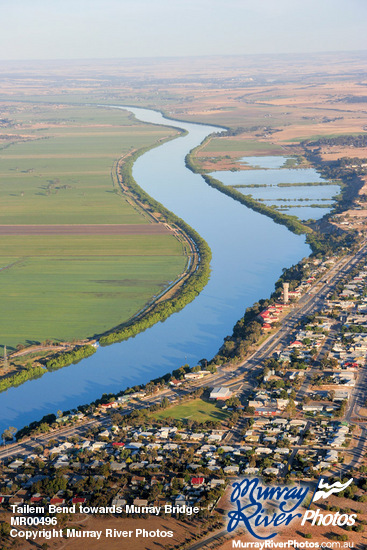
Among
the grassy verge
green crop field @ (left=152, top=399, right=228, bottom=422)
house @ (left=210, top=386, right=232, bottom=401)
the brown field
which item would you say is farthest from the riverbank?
house @ (left=210, top=386, right=232, bottom=401)

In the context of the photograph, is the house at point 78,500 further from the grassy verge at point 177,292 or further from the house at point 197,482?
the grassy verge at point 177,292

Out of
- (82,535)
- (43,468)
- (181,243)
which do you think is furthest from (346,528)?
(181,243)

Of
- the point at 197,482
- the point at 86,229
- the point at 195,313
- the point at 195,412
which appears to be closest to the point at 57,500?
the point at 197,482

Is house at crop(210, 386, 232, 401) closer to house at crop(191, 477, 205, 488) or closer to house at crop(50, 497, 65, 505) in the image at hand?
house at crop(191, 477, 205, 488)

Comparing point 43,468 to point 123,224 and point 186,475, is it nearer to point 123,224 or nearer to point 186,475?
point 186,475

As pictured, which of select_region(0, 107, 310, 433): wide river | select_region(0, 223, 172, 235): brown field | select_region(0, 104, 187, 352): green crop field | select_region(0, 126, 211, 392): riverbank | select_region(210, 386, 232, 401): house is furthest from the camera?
select_region(0, 223, 172, 235): brown field

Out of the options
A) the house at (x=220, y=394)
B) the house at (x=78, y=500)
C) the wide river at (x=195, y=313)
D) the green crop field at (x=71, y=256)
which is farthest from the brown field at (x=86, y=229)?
the house at (x=78, y=500)
